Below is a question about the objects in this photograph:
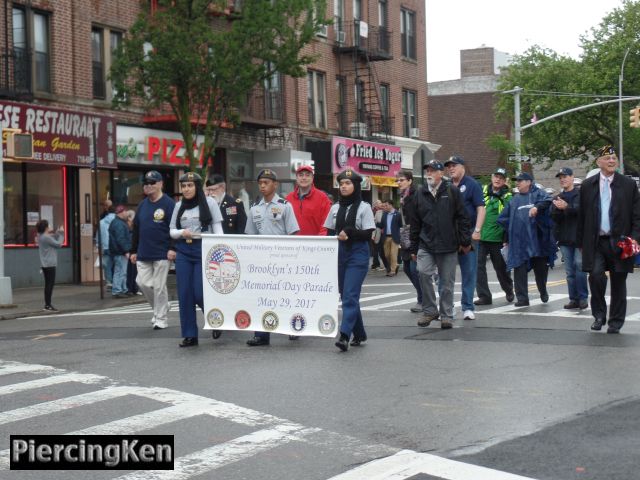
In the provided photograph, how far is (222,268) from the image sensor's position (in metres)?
11.5

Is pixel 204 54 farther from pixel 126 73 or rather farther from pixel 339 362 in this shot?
pixel 339 362

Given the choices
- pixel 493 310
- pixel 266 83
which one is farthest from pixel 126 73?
pixel 493 310

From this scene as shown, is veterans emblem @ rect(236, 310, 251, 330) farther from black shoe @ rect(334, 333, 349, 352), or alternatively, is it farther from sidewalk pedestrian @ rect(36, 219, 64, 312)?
sidewalk pedestrian @ rect(36, 219, 64, 312)

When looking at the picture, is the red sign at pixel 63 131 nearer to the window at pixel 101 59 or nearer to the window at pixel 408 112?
the window at pixel 101 59

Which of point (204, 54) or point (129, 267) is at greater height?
point (204, 54)

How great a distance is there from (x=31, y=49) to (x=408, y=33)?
70.2ft

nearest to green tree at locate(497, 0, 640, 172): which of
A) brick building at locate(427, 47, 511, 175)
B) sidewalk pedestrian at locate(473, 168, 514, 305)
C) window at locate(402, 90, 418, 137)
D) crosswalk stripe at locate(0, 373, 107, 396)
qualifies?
brick building at locate(427, 47, 511, 175)

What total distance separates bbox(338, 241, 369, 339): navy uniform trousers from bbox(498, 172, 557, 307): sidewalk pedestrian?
14.8ft

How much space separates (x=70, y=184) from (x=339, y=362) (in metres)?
16.9

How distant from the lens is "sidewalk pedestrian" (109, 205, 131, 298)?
21.1 m

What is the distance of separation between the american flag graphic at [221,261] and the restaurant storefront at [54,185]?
12.1 metres

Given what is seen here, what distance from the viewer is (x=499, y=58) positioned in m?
81.5

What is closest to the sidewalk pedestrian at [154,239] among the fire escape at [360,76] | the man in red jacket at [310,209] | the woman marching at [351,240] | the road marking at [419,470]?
the man in red jacket at [310,209]

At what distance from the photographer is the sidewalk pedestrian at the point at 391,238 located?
82.2 ft
